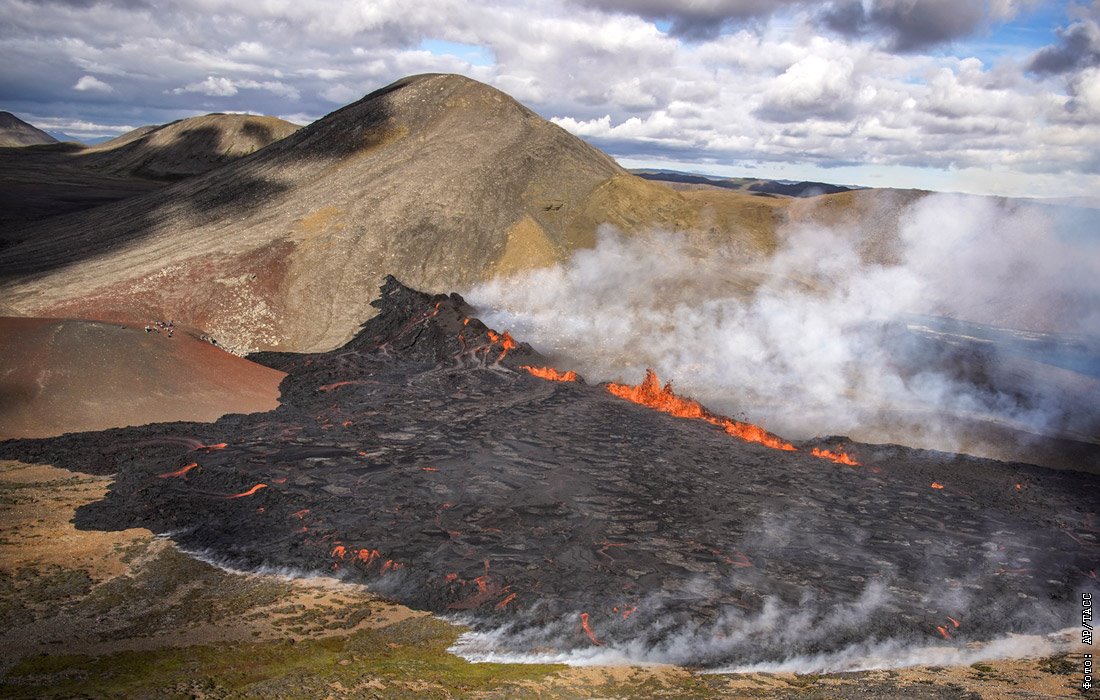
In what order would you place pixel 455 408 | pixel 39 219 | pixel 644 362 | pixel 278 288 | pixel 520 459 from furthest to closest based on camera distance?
pixel 39 219
pixel 278 288
pixel 644 362
pixel 455 408
pixel 520 459

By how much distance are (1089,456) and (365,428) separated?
17.4 meters

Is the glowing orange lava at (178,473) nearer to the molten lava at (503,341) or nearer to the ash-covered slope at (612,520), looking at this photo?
the ash-covered slope at (612,520)

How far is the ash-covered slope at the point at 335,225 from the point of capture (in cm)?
2761

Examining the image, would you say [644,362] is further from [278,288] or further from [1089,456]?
[278,288]

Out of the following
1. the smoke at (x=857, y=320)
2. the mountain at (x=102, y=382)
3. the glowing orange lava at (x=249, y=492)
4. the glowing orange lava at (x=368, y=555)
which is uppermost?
the smoke at (x=857, y=320)

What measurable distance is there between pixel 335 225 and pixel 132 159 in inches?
2933

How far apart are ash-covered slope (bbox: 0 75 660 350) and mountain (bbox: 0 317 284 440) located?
455 cm

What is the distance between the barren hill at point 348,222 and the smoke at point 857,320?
212 centimetres

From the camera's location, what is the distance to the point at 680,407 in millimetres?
21375

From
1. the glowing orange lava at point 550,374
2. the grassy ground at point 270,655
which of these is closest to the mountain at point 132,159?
the glowing orange lava at point 550,374

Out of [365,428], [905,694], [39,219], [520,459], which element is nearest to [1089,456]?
[905,694]

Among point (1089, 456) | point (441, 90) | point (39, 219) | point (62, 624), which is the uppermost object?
point (441, 90)

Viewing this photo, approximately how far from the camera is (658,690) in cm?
970

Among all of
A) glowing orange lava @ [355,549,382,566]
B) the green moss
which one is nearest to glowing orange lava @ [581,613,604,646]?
the green moss
